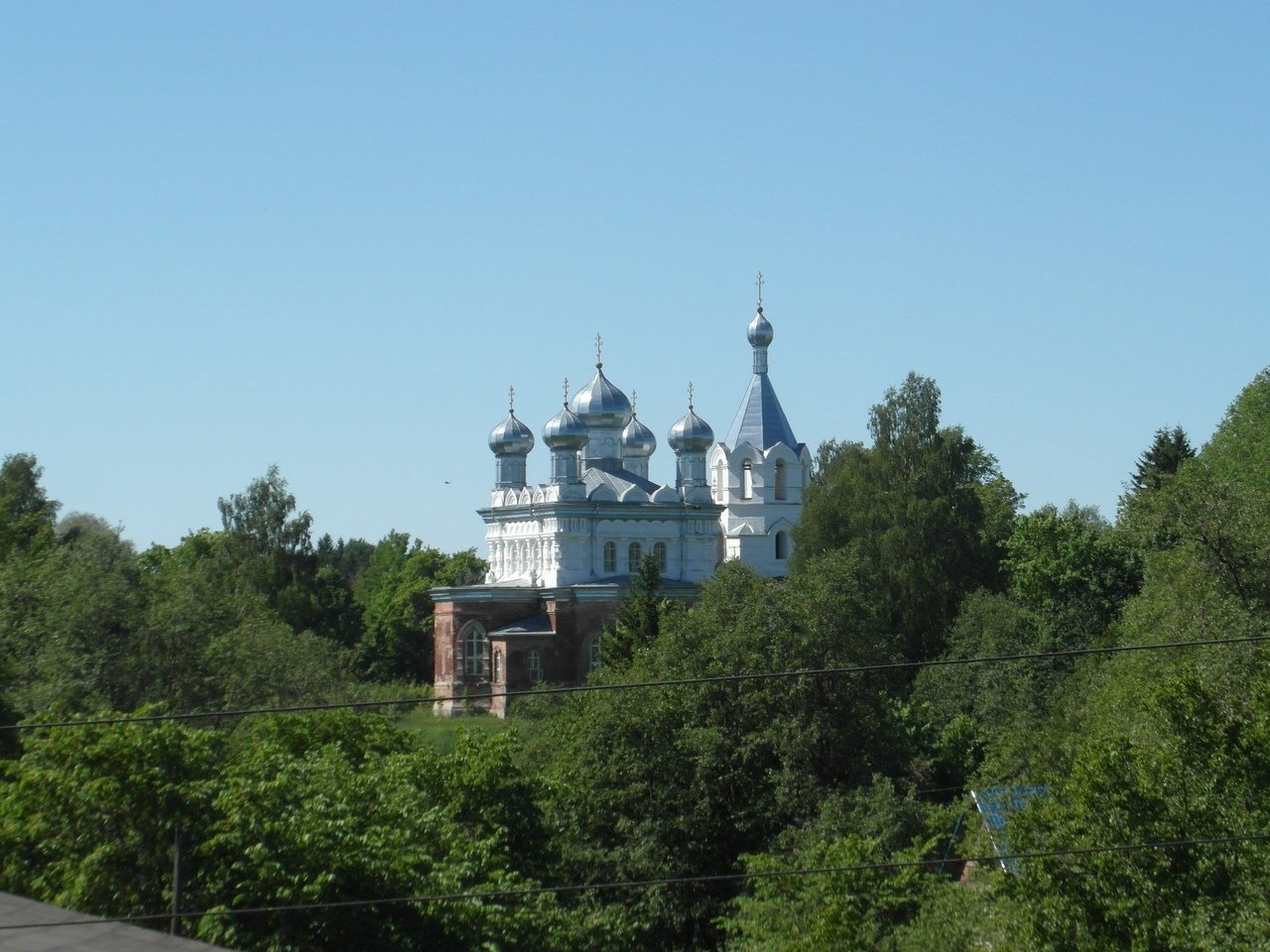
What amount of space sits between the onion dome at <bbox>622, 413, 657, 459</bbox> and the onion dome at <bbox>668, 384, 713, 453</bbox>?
0.88 metres

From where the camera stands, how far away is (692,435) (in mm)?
61219

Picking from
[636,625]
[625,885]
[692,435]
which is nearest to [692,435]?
[692,435]

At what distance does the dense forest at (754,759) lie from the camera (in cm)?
1892

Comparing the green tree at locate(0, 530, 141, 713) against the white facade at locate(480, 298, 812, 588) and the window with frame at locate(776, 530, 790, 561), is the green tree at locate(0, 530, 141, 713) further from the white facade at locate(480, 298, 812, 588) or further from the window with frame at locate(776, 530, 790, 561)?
the window with frame at locate(776, 530, 790, 561)

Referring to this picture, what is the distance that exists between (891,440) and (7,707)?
29.1m

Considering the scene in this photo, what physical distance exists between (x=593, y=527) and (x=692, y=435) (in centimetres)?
659

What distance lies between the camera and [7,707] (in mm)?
31344

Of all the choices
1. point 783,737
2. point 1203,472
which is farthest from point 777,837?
point 1203,472

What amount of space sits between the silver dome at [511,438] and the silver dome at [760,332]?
10166mm

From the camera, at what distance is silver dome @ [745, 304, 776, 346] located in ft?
214

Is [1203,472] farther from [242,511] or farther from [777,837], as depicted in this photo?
[242,511]

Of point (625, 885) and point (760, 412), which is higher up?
point (760, 412)

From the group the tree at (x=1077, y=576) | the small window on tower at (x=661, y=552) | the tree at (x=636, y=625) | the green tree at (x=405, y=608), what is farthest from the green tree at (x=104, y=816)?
the green tree at (x=405, y=608)

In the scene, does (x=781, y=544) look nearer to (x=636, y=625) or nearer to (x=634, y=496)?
(x=634, y=496)
